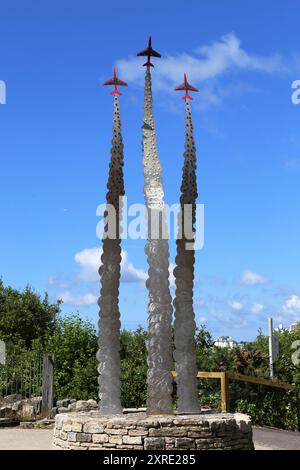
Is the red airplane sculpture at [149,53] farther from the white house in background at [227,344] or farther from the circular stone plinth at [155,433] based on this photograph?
the white house in background at [227,344]

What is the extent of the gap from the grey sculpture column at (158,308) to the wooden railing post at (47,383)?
670 cm

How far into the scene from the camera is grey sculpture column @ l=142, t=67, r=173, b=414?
12062 millimetres

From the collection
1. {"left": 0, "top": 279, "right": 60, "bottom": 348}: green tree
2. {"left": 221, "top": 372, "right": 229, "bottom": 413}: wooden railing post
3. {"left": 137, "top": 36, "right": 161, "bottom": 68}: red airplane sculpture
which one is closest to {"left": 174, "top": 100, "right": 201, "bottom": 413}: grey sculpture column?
{"left": 137, "top": 36, "right": 161, "bottom": 68}: red airplane sculpture

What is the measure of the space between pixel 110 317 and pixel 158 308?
101 centimetres

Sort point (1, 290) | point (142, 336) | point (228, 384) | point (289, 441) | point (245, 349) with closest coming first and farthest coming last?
point (289, 441)
point (228, 384)
point (245, 349)
point (142, 336)
point (1, 290)

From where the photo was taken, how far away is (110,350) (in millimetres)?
12430

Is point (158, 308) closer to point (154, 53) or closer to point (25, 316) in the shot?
point (154, 53)

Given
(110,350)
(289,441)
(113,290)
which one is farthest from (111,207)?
(289,441)

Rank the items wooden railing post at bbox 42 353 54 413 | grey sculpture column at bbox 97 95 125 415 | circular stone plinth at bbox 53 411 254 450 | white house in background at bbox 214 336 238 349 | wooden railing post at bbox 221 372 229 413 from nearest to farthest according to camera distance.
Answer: circular stone plinth at bbox 53 411 254 450
grey sculpture column at bbox 97 95 125 415
wooden railing post at bbox 221 372 229 413
wooden railing post at bbox 42 353 54 413
white house in background at bbox 214 336 238 349

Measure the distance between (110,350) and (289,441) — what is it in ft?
14.9

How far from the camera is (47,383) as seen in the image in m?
18.2

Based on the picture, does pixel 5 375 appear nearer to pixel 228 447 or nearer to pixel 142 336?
pixel 142 336

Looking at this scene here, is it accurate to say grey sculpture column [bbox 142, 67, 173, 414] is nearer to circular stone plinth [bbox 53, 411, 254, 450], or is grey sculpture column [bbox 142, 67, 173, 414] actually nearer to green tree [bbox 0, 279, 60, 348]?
circular stone plinth [bbox 53, 411, 254, 450]

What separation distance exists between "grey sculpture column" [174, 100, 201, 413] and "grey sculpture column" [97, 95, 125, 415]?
125cm
